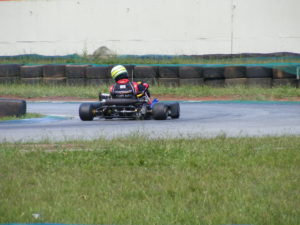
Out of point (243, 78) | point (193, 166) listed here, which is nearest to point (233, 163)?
point (193, 166)

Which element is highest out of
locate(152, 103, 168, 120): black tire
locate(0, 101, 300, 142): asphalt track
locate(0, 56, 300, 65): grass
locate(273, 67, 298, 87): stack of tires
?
locate(0, 56, 300, 65): grass

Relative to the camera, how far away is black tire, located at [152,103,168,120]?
13.1 m

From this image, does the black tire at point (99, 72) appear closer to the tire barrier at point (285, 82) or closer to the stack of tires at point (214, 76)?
the stack of tires at point (214, 76)

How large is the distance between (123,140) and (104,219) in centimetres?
424

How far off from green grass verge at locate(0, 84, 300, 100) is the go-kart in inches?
226

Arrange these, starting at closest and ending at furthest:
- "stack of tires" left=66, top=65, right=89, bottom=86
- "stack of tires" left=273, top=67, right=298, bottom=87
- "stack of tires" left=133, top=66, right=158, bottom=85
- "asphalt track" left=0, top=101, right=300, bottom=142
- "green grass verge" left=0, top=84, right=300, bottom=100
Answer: "asphalt track" left=0, top=101, right=300, bottom=142
"green grass verge" left=0, top=84, right=300, bottom=100
"stack of tires" left=273, top=67, right=298, bottom=87
"stack of tires" left=133, top=66, right=158, bottom=85
"stack of tires" left=66, top=65, right=89, bottom=86

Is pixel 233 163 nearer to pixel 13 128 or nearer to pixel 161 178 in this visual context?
pixel 161 178

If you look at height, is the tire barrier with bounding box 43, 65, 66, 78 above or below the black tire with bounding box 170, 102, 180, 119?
above

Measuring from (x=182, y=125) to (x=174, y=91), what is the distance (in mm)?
7663

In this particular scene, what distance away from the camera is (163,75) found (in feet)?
66.6

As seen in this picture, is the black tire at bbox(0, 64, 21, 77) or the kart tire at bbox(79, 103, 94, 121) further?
the black tire at bbox(0, 64, 21, 77)

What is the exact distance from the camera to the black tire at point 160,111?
13.1 metres

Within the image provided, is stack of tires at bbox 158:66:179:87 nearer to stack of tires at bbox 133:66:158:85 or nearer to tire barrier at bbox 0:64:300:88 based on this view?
tire barrier at bbox 0:64:300:88

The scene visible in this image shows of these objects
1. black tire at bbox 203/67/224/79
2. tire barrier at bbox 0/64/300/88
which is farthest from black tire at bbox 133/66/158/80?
black tire at bbox 203/67/224/79
